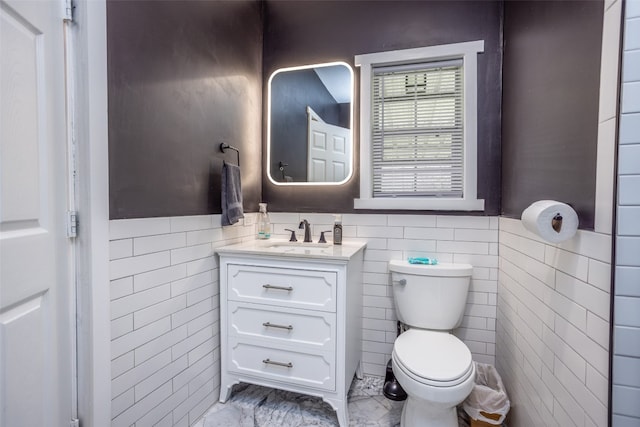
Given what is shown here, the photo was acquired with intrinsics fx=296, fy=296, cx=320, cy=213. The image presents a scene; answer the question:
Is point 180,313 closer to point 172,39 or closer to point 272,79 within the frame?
point 172,39

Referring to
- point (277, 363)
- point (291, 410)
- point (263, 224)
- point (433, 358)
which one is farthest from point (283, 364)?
point (263, 224)

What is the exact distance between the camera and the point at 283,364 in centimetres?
157

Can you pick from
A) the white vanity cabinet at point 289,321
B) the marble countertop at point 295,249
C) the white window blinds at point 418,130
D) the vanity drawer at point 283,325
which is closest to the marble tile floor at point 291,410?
the white vanity cabinet at point 289,321

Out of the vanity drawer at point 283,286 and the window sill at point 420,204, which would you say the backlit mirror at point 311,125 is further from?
the vanity drawer at point 283,286

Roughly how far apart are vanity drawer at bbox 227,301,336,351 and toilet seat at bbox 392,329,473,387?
359 mm

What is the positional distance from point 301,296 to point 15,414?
105 centimetres

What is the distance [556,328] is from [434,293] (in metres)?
0.63

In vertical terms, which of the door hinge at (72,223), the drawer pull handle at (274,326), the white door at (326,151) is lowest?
the drawer pull handle at (274,326)

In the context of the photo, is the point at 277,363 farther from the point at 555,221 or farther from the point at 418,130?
the point at 418,130

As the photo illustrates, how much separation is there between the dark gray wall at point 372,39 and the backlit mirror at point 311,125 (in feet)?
0.20

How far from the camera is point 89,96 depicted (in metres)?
1.01

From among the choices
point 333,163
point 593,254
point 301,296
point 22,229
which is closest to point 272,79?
point 333,163

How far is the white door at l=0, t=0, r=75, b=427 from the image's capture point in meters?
0.82

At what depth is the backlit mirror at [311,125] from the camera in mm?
2055
